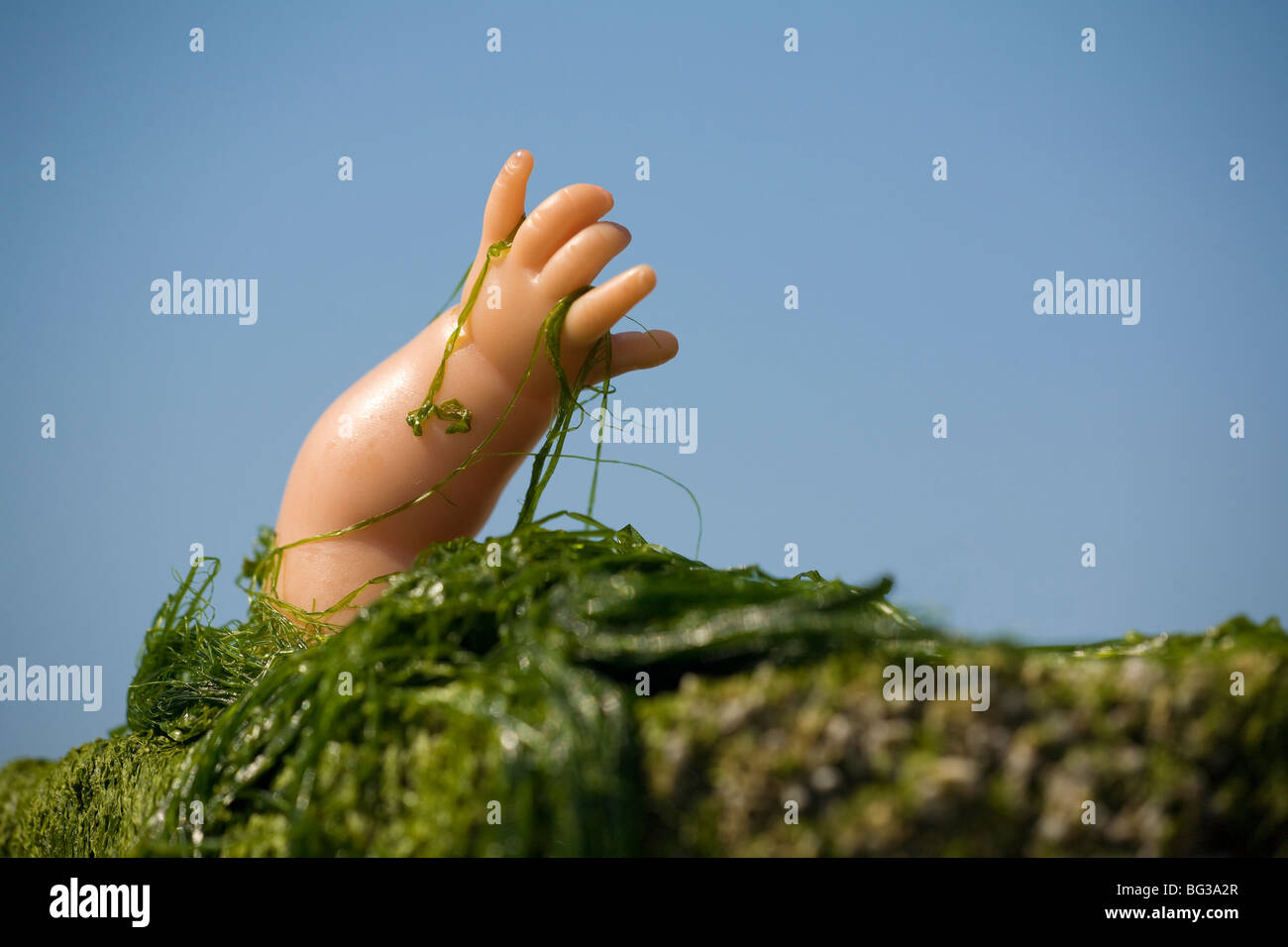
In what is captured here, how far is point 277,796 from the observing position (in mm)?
750

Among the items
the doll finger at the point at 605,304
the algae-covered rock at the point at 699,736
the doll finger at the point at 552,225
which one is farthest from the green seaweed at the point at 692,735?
the doll finger at the point at 552,225

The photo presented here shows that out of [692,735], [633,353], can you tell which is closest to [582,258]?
[633,353]

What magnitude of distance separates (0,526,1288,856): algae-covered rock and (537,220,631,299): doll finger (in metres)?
0.48

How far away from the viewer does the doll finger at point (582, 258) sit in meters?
1.21

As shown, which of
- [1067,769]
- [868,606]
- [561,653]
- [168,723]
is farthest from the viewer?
[168,723]

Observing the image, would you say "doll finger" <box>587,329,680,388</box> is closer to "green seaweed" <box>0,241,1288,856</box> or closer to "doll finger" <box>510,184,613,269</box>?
"doll finger" <box>510,184,613,269</box>

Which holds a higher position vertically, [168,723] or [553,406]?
[553,406]

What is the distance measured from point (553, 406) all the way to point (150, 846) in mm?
727

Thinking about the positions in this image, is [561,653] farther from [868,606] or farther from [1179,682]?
[1179,682]

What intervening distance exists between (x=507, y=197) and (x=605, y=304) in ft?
0.82

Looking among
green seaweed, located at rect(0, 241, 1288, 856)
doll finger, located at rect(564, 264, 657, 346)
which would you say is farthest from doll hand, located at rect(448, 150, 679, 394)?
green seaweed, located at rect(0, 241, 1288, 856)

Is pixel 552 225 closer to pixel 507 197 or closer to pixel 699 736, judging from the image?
pixel 507 197
